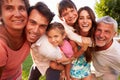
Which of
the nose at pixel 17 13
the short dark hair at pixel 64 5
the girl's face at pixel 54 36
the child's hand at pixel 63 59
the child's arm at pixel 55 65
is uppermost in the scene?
the nose at pixel 17 13

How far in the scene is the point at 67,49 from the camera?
3680 millimetres

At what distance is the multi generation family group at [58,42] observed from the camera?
9.56ft

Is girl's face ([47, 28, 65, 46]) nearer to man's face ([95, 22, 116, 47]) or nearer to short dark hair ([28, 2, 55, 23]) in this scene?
short dark hair ([28, 2, 55, 23])

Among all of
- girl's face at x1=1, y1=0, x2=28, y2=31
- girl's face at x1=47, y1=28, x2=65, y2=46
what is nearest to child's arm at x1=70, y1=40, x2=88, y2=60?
girl's face at x1=47, y1=28, x2=65, y2=46

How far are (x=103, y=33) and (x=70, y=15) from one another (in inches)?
23.2

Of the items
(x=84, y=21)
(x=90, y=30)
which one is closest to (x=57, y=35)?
(x=84, y=21)

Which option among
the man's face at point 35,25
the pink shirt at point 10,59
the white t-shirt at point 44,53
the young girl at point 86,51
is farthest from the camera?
the young girl at point 86,51

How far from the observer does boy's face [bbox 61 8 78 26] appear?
3.65 meters

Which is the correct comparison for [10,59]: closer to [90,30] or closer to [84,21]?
[84,21]

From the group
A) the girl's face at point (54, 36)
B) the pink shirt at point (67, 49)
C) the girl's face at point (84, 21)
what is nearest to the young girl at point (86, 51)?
the girl's face at point (84, 21)

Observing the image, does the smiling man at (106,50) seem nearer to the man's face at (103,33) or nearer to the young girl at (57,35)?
the man's face at (103,33)

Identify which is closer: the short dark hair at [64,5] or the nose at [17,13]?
the nose at [17,13]

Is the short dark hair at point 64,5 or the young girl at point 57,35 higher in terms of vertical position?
the short dark hair at point 64,5

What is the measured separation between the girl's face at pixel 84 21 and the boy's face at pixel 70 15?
0.09m
